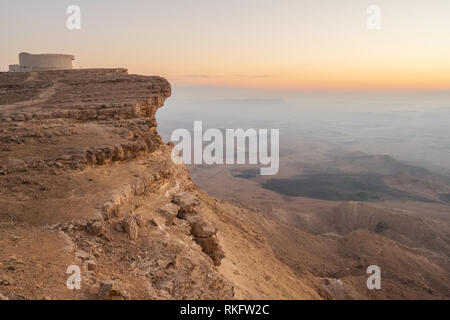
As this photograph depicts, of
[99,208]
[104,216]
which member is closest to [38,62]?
[99,208]

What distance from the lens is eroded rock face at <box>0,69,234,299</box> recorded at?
4.84 m

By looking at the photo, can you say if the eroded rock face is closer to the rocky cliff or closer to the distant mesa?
the rocky cliff

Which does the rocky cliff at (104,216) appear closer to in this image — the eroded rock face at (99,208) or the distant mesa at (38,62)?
the eroded rock face at (99,208)

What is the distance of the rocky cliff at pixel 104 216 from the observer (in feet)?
15.7

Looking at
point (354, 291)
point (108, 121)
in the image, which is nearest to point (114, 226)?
point (108, 121)

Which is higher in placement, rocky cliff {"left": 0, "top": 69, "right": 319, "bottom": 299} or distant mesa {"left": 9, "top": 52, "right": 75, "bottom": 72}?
distant mesa {"left": 9, "top": 52, "right": 75, "bottom": 72}

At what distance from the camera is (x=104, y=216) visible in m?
6.22

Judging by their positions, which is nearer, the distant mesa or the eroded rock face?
the eroded rock face

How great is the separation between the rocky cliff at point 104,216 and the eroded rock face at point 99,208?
0.07 ft

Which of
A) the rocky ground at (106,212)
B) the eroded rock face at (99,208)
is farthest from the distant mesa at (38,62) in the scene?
the eroded rock face at (99,208)

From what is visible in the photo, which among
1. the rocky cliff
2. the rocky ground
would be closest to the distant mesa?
the rocky ground

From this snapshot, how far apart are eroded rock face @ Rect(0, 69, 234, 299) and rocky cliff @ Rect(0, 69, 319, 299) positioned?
0.02 m

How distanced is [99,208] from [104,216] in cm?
20
